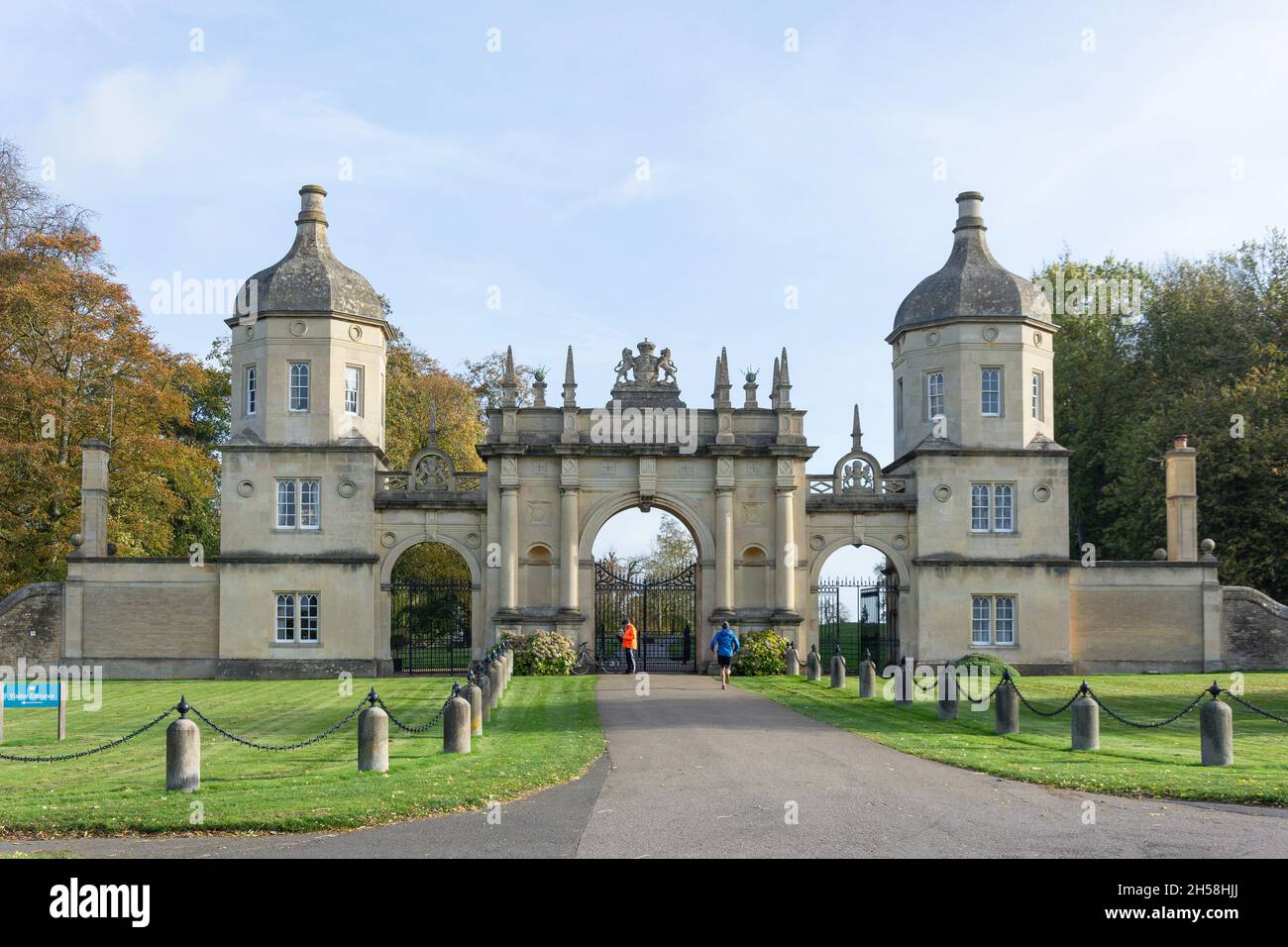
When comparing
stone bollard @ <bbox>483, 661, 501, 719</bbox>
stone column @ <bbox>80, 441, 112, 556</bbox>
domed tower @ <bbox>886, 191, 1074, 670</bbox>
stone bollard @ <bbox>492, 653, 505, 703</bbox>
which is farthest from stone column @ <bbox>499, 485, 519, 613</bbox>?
domed tower @ <bbox>886, 191, 1074, 670</bbox>

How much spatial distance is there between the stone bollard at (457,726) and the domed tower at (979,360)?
861 inches

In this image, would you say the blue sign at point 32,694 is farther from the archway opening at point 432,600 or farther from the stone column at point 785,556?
the archway opening at point 432,600

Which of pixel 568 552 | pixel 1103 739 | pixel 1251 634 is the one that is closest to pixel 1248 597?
pixel 1251 634

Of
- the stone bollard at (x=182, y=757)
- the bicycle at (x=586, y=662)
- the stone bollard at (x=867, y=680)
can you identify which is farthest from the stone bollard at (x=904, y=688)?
the stone bollard at (x=182, y=757)

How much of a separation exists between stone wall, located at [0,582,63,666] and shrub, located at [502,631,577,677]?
12.0 m

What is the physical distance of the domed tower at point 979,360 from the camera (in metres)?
36.7

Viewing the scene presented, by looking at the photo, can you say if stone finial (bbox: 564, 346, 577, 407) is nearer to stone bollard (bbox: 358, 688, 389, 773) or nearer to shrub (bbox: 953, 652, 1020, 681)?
shrub (bbox: 953, 652, 1020, 681)

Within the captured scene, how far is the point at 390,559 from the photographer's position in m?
36.1

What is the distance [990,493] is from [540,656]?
43.7 feet

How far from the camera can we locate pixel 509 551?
118 feet

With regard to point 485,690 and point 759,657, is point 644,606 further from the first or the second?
point 485,690

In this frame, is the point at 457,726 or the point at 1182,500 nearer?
the point at 457,726
